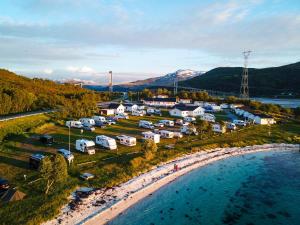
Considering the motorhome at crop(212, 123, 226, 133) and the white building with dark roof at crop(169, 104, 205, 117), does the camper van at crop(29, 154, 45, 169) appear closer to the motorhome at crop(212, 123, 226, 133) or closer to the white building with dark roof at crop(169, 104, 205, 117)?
the motorhome at crop(212, 123, 226, 133)

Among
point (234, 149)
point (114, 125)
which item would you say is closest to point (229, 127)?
point (234, 149)

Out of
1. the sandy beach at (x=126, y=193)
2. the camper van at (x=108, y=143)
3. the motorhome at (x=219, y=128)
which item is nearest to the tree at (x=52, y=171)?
the sandy beach at (x=126, y=193)

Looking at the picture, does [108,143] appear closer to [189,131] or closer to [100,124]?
[100,124]

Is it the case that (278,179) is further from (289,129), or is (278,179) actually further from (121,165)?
(289,129)

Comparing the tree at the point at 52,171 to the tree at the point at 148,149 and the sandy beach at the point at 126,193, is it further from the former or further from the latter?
the tree at the point at 148,149

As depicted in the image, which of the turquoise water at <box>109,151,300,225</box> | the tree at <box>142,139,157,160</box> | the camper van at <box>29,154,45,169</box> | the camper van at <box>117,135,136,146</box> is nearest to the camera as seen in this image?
the turquoise water at <box>109,151,300,225</box>

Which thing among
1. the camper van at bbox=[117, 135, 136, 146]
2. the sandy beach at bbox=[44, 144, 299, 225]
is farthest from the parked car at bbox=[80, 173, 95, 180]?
the camper van at bbox=[117, 135, 136, 146]
